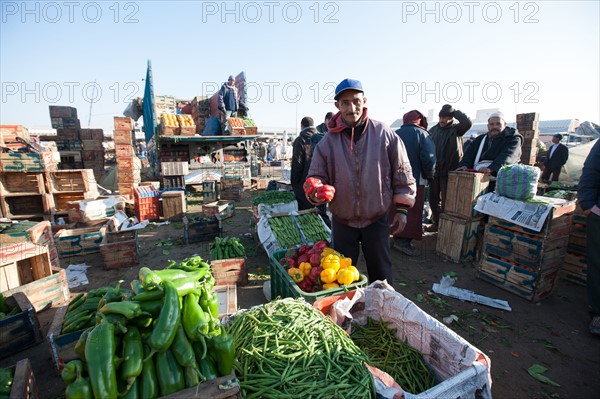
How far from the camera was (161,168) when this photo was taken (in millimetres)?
11680

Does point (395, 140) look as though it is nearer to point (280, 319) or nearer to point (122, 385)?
point (280, 319)

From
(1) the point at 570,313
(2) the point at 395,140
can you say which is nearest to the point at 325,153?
(2) the point at 395,140

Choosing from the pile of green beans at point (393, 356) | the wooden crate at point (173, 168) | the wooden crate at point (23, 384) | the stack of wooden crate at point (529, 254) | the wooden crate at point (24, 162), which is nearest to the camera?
the wooden crate at point (23, 384)

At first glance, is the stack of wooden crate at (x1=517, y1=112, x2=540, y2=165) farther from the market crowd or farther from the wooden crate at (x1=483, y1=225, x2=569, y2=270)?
the market crowd

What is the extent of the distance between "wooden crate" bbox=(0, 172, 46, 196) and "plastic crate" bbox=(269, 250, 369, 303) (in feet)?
22.9

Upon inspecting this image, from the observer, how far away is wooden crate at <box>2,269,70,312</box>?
396 centimetres

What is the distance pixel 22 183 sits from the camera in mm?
7094

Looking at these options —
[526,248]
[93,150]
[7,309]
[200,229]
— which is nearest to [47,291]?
[7,309]

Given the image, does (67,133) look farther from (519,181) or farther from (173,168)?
(519,181)

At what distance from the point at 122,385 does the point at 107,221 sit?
280 inches

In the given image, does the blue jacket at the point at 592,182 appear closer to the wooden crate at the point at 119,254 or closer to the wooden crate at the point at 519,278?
the wooden crate at the point at 519,278

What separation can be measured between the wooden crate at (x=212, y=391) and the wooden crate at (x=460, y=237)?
543 cm

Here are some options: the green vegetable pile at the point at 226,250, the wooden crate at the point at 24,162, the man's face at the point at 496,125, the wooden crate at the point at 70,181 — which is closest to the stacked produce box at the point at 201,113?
the wooden crate at the point at 70,181

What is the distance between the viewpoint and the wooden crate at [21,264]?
3.85 m
